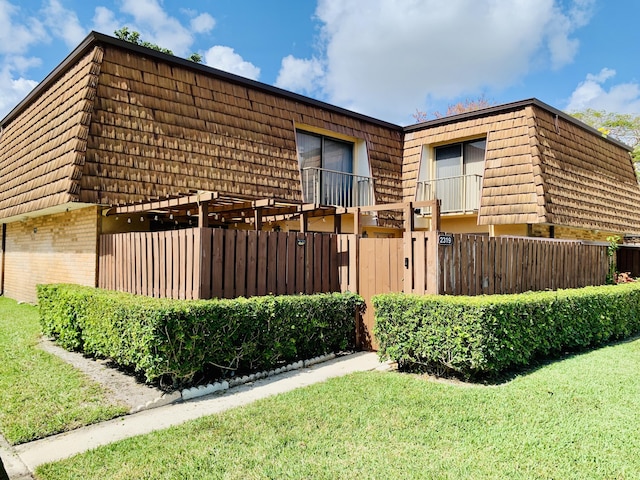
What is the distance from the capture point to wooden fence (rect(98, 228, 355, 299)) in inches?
249

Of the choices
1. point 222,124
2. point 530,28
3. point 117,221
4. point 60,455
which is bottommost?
point 60,455

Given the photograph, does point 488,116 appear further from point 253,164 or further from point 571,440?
point 571,440

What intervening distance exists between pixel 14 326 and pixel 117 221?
3.22m

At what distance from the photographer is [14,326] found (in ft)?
30.8

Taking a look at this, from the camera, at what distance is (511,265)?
7949 millimetres

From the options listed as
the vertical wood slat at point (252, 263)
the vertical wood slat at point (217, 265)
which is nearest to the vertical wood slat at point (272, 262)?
the vertical wood slat at point (252, 263)

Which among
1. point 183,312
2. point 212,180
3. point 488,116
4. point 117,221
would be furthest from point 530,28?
point 183,312

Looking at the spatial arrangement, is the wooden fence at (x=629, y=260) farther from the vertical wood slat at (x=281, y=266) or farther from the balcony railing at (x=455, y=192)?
the vertical wood slat at (x=281, y=266)

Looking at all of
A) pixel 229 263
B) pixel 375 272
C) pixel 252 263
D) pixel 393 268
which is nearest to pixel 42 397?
pixel 229 263

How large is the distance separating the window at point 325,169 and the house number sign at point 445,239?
241 inches

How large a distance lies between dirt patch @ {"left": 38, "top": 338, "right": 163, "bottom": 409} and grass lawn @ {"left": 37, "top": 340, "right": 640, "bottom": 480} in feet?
4.06

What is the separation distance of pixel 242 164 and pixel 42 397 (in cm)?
689

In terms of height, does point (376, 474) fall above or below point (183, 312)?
below

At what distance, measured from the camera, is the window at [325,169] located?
12891 mm
